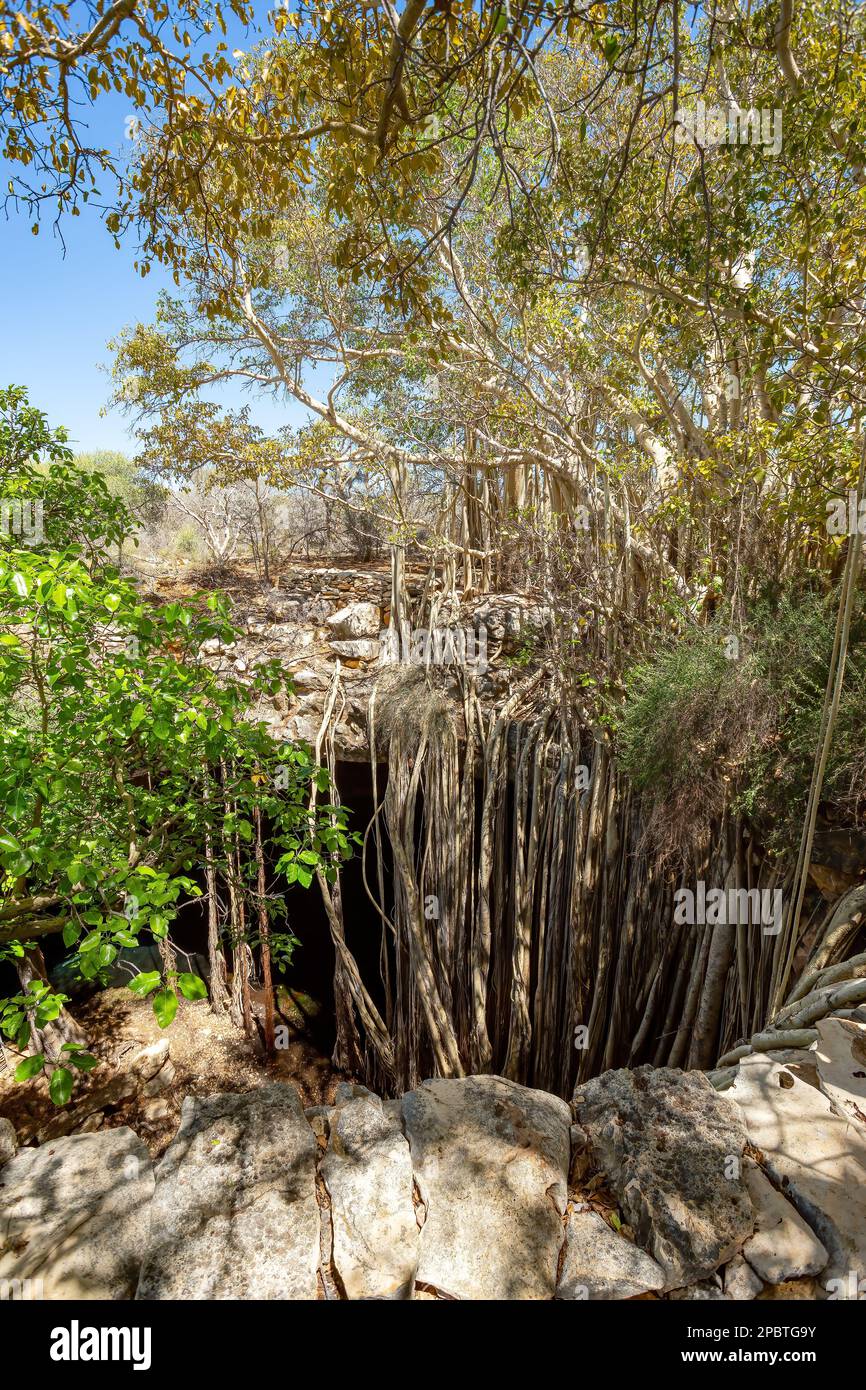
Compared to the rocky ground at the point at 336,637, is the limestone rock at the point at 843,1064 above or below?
below

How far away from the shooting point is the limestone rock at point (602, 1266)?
4.25 feet

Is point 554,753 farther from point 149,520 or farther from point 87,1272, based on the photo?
point 149,520

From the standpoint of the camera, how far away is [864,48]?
8.24 ft

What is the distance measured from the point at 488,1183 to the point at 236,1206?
558mm

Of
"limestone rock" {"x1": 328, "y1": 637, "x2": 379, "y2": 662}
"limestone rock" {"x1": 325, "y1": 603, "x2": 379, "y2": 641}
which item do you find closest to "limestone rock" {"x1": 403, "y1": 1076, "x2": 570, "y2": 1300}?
"limestone rock" {"x1": 328, "y1": 637, "x2": 379, "y2": 662}

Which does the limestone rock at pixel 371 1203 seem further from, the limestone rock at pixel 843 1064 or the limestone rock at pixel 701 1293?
the limestone rock at pixel 843 1064

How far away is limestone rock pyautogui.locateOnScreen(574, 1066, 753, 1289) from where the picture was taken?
4.42 ft

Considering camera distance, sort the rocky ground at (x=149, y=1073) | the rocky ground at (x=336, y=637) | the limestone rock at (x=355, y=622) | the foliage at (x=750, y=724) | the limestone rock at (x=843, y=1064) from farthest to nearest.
A: the limestone rock at (x=355, y=622)
the rocky ground at (x=336, y=637)
the rocky ground at (x=149, y=1073)
the foliage at (x=750, y=724)
the limestone rock at (x=843, y=1064)

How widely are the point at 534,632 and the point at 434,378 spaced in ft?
9.18

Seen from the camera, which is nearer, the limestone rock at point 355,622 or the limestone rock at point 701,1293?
the limestone rock at point 701,1293

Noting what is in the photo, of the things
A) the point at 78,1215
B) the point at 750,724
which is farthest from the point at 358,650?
the point at 78,1215

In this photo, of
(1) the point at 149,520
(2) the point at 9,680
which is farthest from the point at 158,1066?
(1) the point at 149,520

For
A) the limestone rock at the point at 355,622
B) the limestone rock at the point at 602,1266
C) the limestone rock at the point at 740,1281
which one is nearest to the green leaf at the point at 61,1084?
the limestone rock at the point at 602,1266
